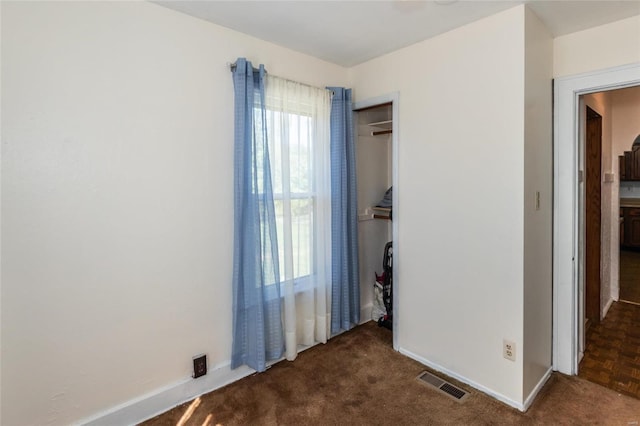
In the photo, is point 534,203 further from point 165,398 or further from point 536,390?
point 165,398

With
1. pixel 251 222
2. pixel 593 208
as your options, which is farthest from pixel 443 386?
pixel 593 208

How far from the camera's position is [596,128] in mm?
3121

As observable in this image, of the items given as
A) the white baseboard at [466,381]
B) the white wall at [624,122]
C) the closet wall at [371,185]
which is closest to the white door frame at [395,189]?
the white baseboard at [466,381]

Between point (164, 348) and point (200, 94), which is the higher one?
point (200, 94)

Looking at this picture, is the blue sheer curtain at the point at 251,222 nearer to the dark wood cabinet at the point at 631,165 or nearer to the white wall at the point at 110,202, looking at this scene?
the white wall at the point at 110,202

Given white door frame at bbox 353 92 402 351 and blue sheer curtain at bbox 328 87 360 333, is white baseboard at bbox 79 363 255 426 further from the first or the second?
white door frame at bbox 353 92 402 351

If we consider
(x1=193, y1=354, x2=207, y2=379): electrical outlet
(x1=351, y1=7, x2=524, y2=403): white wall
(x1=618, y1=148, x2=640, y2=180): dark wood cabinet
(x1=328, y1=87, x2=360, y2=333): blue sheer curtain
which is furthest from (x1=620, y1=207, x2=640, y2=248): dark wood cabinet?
(x1=193, y1=354, x2=207, y2=379): electrical outlet

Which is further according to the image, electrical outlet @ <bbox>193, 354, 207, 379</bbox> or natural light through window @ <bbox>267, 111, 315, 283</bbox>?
natural light through window @ <bbox>267, 111, 315, 283</bbox>

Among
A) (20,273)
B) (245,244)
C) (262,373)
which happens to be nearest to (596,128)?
(245,244)

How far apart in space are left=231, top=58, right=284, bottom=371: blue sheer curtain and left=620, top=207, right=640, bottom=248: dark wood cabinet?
703 cm

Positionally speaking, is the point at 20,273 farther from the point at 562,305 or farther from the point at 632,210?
the point at 632,210

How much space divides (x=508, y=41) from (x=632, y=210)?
20.6 feet

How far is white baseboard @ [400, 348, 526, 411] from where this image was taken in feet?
6.89

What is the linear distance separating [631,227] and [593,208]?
445 centimetres
